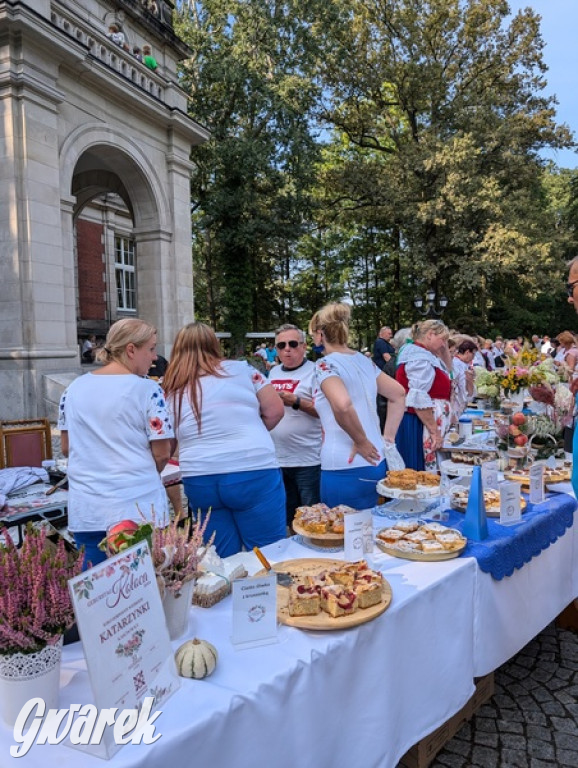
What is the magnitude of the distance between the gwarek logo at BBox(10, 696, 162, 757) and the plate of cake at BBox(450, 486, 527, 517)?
2.04 metres

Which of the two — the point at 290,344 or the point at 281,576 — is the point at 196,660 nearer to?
the point at 281,576

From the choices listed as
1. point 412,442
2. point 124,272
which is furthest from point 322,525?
point 124,272

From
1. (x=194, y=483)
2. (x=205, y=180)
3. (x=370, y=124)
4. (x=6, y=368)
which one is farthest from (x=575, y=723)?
(x=370, y=124)

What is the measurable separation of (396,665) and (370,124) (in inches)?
1119

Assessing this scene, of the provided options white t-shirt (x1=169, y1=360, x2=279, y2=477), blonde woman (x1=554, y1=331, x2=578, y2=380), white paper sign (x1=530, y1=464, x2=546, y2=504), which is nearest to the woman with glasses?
white t-shirt (x1=169, y1=360, x2=279, y2=477)

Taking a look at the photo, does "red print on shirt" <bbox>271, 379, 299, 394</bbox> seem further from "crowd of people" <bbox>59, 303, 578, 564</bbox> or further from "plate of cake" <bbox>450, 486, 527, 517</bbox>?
"plate of cake" <bbox>450, 486, 527, 517</bbox>

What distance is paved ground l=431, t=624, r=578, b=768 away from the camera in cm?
238

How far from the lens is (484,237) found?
75.1 ft

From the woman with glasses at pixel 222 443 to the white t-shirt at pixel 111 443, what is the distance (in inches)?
8.8

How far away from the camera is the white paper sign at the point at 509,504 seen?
2723 mm

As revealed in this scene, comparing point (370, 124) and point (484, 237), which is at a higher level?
point (370, 124)

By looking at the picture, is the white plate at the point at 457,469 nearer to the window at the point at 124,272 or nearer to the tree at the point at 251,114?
the tree at the point at 251,114

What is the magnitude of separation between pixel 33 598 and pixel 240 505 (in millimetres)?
1385

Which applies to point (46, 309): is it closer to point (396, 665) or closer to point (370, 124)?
point (396, 665)
